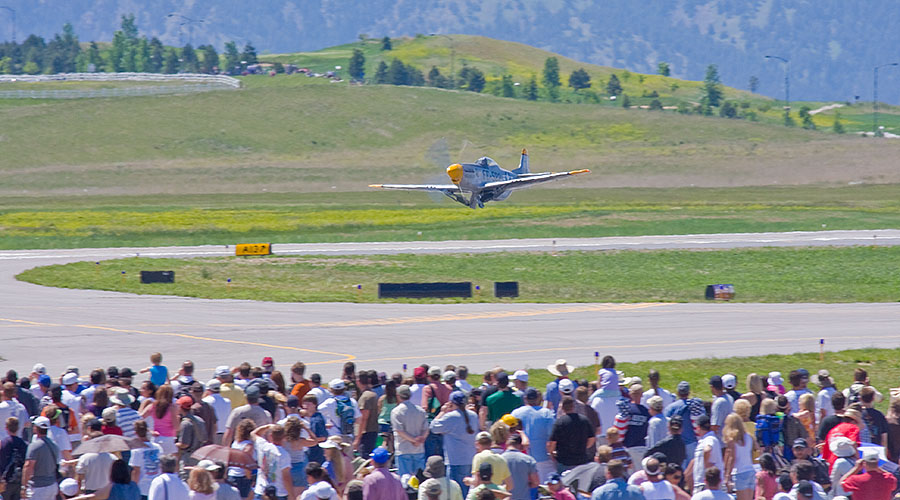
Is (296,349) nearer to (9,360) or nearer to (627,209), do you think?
(9,360)

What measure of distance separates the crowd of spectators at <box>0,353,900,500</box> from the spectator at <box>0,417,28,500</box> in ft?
0.05

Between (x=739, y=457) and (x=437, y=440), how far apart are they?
416cm

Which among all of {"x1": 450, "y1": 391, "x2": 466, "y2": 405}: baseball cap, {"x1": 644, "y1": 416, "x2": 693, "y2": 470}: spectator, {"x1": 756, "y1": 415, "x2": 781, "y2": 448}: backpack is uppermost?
{"x1": 450, "y1": 391, "x2": 466, "y2": 405}: baseball cap

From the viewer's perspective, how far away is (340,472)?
1263cm

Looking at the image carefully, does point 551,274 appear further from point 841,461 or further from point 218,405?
point 841,461

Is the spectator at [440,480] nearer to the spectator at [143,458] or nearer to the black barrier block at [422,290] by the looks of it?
the spectator at [143,458]

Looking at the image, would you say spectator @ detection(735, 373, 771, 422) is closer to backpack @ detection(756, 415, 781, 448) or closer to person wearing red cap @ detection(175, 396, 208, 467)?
backpack @ detection(756, 415, 781, 448)

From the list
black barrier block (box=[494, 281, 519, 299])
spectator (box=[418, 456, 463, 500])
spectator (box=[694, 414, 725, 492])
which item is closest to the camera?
spectator (box=[418, 456, 463, 500])

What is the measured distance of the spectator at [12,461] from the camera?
12805 mm

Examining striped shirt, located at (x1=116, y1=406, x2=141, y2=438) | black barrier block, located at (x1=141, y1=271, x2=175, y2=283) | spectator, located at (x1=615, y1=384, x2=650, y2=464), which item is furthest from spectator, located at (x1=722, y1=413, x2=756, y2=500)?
black barrier block, located at (x1=141, y1=271, x2=175, y2=283)

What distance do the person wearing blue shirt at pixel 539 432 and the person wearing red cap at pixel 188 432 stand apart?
4.01 meters

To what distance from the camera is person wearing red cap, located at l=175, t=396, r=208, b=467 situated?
46.5 feet

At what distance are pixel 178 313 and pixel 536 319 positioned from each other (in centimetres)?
1150

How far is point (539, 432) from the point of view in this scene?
14125 millimetres
